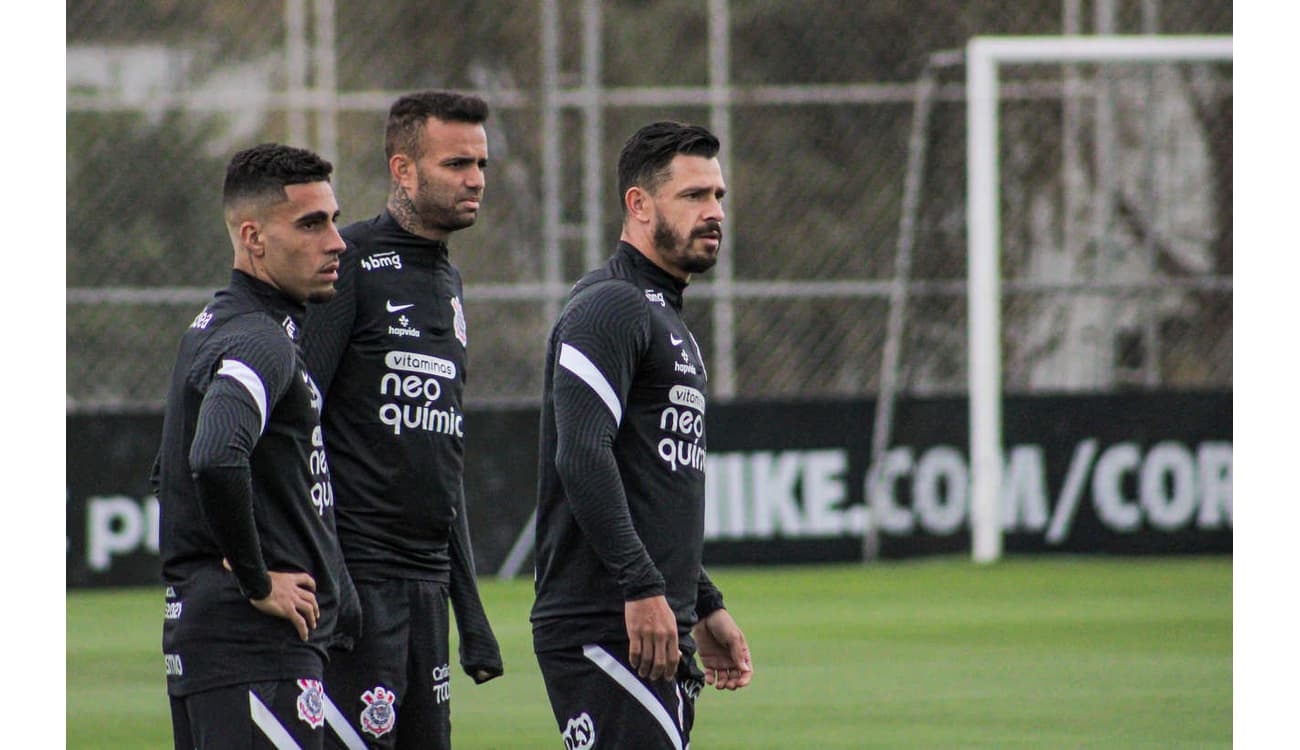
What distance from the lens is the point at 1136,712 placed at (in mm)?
8109

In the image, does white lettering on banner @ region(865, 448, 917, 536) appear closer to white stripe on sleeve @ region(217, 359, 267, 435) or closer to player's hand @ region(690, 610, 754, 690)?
player's hand @ region(690, 610, 754, 690)

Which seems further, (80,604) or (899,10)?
(899,10)

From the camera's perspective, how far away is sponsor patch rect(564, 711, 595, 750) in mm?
4562

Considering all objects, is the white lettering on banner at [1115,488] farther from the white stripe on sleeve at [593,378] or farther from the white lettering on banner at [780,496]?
the white stripe on sleeve at [593,378]

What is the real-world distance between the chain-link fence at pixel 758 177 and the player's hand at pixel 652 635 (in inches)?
359

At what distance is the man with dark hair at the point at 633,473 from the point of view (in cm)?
445

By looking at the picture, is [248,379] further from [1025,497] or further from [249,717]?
[1025,497]

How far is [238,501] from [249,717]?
498 mm

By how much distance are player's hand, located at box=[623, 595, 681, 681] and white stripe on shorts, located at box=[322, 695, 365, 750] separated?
41.6 inches

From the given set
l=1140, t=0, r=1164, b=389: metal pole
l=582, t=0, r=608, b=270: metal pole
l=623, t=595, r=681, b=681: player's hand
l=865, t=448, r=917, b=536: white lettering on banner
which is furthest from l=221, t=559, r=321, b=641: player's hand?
l=1140, t=0, r=1164, b=389: metal pole

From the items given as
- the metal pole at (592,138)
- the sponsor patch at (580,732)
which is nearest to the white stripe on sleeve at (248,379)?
the sponsor patch at (580,732)

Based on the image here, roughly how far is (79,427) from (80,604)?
1.27 metres

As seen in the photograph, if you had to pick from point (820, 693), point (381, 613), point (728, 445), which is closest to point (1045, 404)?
point (728, 445)

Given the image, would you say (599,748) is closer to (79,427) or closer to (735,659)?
(735,659)
